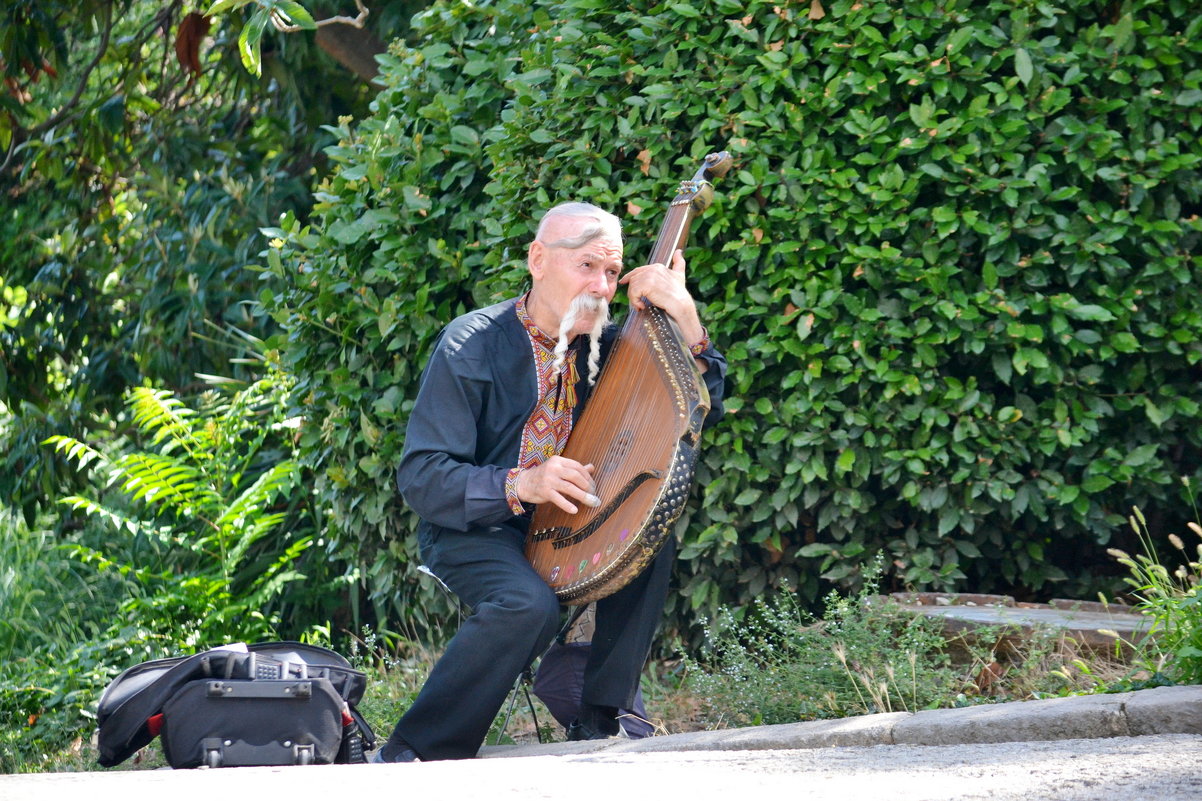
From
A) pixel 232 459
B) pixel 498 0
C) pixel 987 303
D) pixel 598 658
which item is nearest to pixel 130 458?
pixel 232 459

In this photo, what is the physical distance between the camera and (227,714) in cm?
332

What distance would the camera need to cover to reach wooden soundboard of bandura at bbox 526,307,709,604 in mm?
3320

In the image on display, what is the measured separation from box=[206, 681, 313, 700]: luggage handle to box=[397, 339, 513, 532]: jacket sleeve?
20.9 inches

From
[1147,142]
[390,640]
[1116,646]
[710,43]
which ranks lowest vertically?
[390,640]

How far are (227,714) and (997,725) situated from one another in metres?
1.75

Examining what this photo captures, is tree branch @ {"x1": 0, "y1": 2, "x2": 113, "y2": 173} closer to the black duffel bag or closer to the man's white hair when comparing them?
the man's white hair

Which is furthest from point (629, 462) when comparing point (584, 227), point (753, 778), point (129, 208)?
point (129, 208)

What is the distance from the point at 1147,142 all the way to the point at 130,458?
3930 millimetres

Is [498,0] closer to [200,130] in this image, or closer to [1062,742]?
[1062,742]

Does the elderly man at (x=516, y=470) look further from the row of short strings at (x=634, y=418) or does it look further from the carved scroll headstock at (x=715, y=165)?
the carved scroll headstock at (x=715, y=165)

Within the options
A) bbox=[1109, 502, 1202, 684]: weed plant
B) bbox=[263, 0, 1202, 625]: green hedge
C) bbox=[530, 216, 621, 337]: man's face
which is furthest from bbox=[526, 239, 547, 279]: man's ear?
bbox=[1109, 502, 1202, 684]: weed plant

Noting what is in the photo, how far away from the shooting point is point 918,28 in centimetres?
390

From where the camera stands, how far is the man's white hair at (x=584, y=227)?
12.4 ft

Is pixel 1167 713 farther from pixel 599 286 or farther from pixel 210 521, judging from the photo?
pixel 210 521
